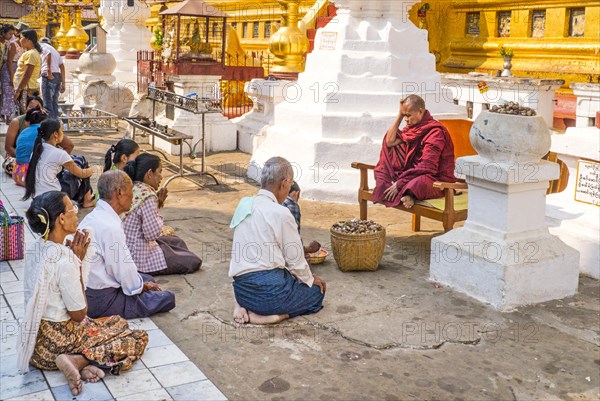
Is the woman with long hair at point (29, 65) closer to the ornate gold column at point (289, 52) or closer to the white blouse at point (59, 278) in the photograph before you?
the ornate gold column at point (289, 52)

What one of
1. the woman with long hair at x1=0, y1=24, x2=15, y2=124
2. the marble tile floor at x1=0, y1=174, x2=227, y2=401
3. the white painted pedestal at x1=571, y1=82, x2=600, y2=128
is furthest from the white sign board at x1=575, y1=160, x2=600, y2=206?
the woman with long hair at x1=0, y1=24, x2=15, y2=124

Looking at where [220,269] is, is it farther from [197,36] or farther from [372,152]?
[197,36]

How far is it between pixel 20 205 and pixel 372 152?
4.00m

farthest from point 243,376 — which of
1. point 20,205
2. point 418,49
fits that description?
point 418,49

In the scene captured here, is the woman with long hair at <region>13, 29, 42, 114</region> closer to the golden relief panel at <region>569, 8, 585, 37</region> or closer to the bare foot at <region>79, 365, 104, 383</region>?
the bare foot at <region>79, 365, 104, 383</region>

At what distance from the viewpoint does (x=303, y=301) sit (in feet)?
16.4

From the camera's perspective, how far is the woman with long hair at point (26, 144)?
26.5ft

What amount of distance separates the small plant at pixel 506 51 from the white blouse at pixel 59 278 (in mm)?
11517

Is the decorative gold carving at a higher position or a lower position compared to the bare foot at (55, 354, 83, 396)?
higher

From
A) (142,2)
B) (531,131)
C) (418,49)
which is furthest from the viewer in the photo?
(142,2)

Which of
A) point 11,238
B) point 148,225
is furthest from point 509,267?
point 11,238

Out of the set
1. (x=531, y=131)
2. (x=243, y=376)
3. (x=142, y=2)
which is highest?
(x=142, y=2)

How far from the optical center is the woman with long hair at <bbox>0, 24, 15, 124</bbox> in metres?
11.8

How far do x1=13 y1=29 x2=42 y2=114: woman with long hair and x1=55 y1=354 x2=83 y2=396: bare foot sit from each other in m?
7.99
